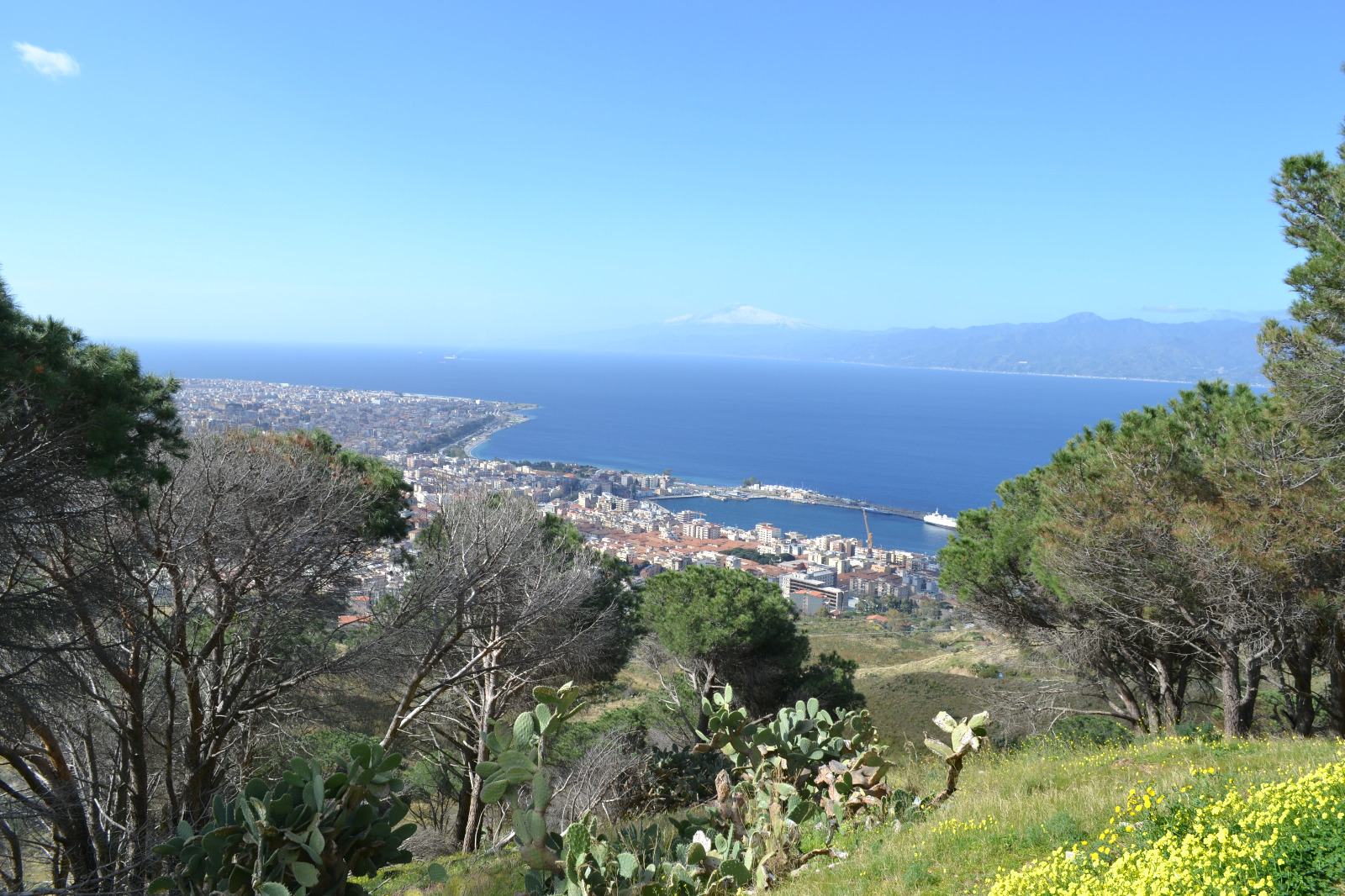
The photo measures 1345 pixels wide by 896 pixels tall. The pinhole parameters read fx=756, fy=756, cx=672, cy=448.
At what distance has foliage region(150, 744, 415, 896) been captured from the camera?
121 inches

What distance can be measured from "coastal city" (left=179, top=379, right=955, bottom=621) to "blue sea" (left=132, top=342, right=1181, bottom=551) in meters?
4.91

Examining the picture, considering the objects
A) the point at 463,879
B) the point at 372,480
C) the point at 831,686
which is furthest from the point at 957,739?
the point at 831,686

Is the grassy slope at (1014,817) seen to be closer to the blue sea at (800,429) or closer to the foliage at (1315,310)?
the foliage at (1315,310)

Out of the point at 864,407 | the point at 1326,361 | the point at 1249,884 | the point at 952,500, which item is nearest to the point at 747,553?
the point at 952,500

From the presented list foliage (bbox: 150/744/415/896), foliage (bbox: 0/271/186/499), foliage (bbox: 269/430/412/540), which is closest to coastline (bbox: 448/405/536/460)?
foliage (bbox: 269/430/412/540)

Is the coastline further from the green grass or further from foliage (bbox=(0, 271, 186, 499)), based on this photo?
foliage (bbox=(0, 271, 186, 499))

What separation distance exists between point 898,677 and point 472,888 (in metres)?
15.8

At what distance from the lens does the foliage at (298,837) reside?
3.09 metres

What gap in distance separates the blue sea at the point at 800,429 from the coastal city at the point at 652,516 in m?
4.91

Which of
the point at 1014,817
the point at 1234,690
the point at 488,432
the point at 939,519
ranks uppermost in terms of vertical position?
the point at 1014,817

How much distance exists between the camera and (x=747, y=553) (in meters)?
40.7

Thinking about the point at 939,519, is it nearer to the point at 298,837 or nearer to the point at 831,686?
the point at 831,686

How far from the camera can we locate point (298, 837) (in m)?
3.05

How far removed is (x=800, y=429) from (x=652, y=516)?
60153 mm
